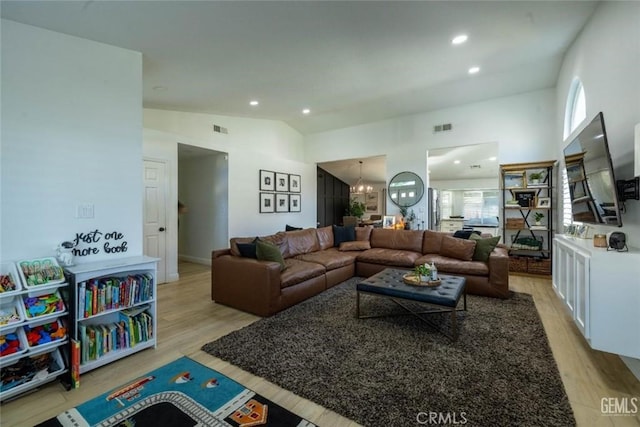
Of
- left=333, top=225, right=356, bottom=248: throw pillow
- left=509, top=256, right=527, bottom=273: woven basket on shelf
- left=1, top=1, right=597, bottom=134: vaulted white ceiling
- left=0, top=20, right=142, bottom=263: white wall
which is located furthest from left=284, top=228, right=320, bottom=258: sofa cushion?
left=509, top=256, right=527, bottom=273: woven basket on shelf

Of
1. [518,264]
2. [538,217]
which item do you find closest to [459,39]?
[538,217]

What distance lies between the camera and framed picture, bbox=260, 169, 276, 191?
6.36m

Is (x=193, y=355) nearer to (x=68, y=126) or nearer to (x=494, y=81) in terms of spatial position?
(x=68, y=126)

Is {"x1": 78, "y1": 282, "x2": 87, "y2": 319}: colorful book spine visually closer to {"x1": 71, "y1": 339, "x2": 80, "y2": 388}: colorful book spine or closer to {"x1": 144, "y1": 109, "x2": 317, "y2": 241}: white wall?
{"x1": 71, "y1": 339, "x2": 80, "y2": 388}: colorful book spine

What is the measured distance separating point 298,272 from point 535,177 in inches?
187

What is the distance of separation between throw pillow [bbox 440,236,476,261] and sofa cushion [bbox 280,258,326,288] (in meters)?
2.09

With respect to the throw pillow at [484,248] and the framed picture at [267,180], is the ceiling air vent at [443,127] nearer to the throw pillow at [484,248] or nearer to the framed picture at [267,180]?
the throw pillow at [484,248]

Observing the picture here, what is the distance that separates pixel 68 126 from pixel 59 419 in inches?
85.7

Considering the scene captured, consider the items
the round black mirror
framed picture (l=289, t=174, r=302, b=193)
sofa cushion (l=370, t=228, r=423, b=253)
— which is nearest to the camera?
sofa cushion (l=370, t=228, r=423, b=253)

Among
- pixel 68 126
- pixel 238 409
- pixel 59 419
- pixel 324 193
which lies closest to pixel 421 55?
pixel 68 126

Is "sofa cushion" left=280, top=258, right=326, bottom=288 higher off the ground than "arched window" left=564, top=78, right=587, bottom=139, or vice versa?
"arched window" left=564, top=78, right=587, bottom=139

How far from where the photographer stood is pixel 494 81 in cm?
474

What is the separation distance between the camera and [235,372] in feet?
7.00

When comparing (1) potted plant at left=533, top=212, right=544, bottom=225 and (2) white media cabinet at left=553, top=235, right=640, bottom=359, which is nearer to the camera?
(2) white media cabinet at left=553, top=235, right=640, bottom=359
